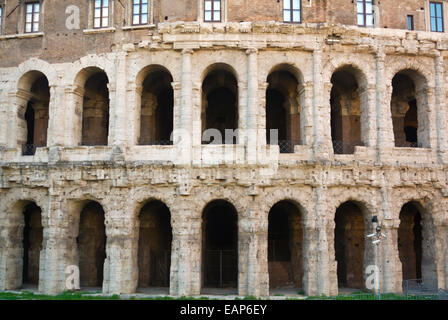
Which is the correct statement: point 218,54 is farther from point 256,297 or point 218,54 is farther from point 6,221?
point 6,221

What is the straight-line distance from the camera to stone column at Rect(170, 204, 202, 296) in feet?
53.7

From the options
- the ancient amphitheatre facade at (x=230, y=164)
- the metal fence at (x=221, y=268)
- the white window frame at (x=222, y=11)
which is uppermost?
the white window frame at (x=222, y=11)

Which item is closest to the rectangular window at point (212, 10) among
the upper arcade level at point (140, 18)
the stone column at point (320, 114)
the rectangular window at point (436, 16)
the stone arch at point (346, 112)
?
the upper arcade level at point (140, 18)

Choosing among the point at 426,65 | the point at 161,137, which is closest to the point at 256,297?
the point at 161,137

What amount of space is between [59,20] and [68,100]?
3.56 m

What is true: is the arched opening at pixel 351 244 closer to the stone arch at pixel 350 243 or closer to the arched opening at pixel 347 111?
the stone arch at pixel 350 243

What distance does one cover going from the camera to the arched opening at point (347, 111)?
19.7 metres

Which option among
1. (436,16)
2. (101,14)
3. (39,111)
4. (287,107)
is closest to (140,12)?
(101,14)

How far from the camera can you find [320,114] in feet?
57.1

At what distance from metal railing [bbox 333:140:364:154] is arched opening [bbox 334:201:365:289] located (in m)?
2.34

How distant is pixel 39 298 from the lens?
16.1m

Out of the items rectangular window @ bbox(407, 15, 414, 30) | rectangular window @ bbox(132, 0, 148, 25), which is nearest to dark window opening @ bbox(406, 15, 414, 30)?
rectangular window @ bbox(407, 15, 414, 30)

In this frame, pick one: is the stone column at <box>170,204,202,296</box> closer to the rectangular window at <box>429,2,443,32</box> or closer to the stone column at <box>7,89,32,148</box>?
the stone column at <box>7,89,32,148</box>

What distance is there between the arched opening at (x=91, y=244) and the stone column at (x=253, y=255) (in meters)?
6.96
